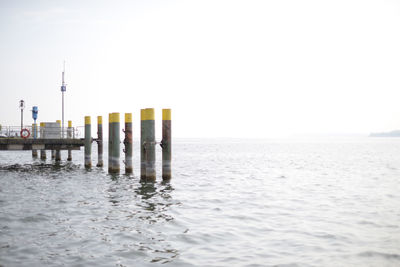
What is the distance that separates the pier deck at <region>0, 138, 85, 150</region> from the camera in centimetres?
2517

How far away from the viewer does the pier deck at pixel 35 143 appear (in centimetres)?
2517

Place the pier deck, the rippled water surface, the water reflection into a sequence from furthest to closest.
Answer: the pier deck, the water reflection, the rippled water surface

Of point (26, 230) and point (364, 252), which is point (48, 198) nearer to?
point (26, 230)

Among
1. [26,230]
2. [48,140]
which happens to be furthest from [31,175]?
[26,230]

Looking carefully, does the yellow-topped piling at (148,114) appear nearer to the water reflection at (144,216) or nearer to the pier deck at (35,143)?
the water reflection at (144,216)

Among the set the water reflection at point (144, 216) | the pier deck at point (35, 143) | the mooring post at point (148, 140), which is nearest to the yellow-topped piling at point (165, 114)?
A: the mooring post at point (148, 140)

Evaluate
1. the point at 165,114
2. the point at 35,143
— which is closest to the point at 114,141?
the point at 165,114

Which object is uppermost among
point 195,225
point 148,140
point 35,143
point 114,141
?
point 148,140

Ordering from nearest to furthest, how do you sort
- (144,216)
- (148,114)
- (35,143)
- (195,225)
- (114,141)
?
(195,225) < (144,216) < (148,114) < (114,141) < (35,143)

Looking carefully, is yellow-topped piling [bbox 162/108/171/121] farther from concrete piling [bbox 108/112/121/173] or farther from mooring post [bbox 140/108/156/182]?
concrete piling [bbox 108/112/121/173]

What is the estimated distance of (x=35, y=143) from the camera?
26.0 metres

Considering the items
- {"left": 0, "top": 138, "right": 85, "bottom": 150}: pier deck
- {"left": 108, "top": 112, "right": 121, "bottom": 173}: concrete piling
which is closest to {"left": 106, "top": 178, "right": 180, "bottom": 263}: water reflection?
{"left": 108, "top": 112, "right": 121, "bottom": 173}: concrete piling

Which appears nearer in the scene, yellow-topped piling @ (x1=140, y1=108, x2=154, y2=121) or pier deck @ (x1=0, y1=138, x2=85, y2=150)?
yellow-topped piling @ (x1=140, y1=108, x2=154, y2=121)

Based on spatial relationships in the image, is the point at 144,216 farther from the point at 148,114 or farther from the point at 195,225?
the point at 148,114
